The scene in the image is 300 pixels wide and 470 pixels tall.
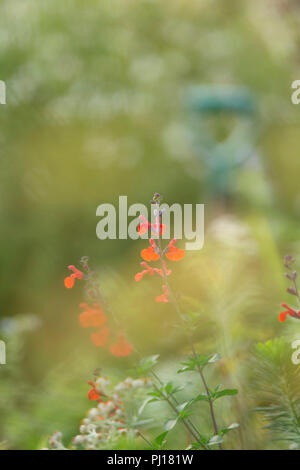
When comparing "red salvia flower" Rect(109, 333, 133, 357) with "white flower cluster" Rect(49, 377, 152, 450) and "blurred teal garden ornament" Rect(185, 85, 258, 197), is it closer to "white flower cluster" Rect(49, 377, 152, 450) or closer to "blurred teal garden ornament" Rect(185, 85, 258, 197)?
"white flower cluster" Rect(49, 377, 152, 450)

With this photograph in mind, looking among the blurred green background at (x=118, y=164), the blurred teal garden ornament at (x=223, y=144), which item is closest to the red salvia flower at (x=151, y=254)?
the blurred green background at (x=118, y=164)

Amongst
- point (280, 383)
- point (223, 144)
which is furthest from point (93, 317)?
point (223, 144)

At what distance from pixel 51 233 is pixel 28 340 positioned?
380 millimetres

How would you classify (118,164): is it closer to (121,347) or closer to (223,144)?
(223,144)

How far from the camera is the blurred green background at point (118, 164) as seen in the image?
635 mm

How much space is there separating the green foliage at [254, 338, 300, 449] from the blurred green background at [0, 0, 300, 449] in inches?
6.3

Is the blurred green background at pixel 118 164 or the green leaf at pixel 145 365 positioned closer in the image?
the green leaf at pixel 145 365

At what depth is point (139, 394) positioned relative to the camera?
345mm

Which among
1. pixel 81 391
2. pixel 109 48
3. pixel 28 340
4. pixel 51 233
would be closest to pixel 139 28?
pixel 109 48

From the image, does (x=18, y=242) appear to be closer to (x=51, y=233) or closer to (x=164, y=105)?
(x=51, y=233)

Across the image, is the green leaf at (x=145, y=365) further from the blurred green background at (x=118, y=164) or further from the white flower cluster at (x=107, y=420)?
the blurred green background at (x=118, y=164)

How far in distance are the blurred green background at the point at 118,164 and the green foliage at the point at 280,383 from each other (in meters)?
0.16

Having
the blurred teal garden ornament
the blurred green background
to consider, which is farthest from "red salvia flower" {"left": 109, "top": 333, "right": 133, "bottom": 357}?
the blurred teal garden ornament

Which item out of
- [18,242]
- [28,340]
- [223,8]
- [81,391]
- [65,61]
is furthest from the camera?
[223,8]
